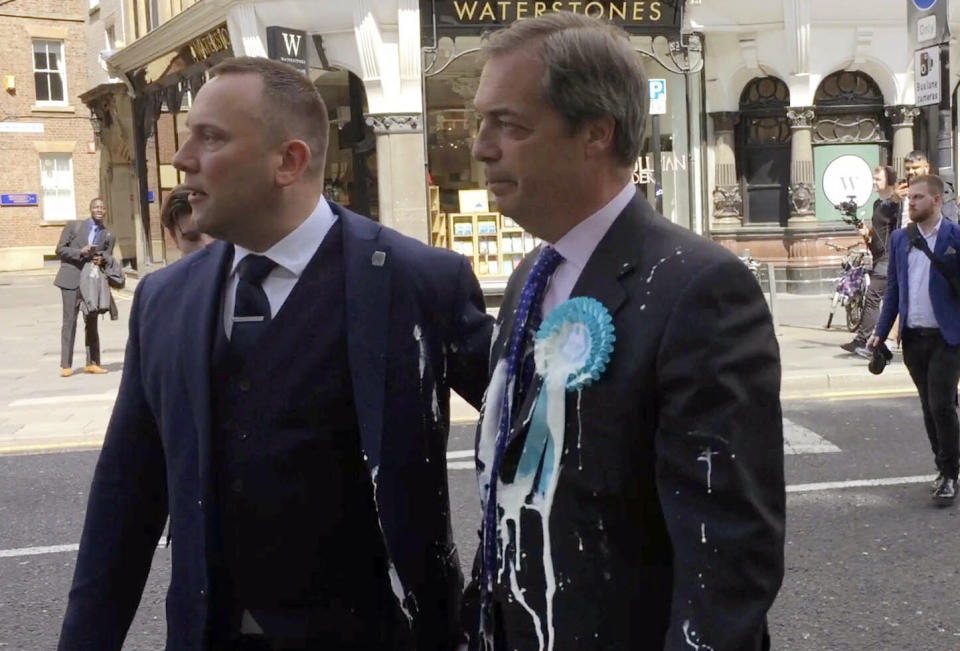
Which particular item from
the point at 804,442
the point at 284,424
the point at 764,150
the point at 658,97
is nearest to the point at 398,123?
the point at 658,97

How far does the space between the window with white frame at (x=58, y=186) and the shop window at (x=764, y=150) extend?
23277 mm

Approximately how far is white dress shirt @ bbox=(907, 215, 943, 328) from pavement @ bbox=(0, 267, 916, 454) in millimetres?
3456

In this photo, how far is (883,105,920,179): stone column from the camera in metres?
17.2

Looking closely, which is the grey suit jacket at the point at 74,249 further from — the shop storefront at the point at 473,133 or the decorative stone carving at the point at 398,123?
the shop storefront at the point at 473,133

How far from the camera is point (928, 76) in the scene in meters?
10.6

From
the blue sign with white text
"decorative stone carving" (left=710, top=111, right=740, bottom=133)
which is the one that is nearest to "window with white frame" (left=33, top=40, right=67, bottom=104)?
the blue sign with white text

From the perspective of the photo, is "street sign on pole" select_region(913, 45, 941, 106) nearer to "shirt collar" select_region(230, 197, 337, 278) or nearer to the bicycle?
the bicycle

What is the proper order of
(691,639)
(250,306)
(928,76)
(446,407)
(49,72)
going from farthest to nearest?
(49,72), (928,76), (446,407), (250,306), (691,639)

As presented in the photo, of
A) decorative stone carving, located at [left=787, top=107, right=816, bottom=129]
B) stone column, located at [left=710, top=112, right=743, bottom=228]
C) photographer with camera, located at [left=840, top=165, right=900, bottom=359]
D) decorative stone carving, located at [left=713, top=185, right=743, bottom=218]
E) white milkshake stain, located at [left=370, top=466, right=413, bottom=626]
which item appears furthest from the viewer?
decorative stone carving, located at [left=713, top=185, right=743, bottom=218]

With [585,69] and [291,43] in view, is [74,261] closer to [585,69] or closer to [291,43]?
[291,43]

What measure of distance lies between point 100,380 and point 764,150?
34.6 ft

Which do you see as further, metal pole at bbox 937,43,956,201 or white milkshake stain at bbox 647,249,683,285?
metal pole at bbox 937,43,956,201

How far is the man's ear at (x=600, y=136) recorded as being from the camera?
72.9 inches

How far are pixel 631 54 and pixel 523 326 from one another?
1.56ft
